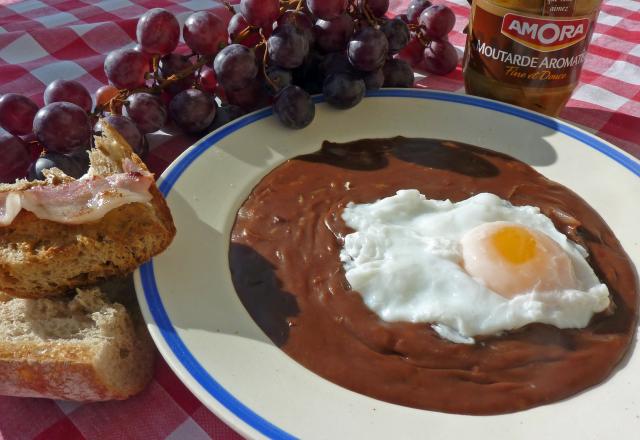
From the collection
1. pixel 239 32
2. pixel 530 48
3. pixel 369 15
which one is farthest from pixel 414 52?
pixel 239 32

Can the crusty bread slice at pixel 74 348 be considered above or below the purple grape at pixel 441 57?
below

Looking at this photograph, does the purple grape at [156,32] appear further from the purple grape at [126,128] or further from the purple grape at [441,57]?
the purple grape at [441,57]

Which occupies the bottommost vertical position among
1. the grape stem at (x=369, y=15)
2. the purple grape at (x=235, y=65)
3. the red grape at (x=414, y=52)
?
the red grape at (x=414, y=52)

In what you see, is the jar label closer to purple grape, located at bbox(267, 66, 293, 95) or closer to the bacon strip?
purple grape, located at bbox(267, 66, 293, 95)

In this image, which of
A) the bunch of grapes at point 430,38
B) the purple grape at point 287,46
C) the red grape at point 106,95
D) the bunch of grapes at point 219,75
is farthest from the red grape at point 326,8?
the red grape at point 106,95

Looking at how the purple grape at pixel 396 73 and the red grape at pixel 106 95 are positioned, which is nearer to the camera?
the red grape at pixel 106 95

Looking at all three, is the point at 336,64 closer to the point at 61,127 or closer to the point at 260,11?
the point at 260,11

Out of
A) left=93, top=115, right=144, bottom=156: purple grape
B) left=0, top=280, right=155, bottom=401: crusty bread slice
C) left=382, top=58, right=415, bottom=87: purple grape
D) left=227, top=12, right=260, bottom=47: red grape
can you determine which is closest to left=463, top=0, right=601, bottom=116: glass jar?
left=382, top=58, right=415, bottom=87: purple grape
